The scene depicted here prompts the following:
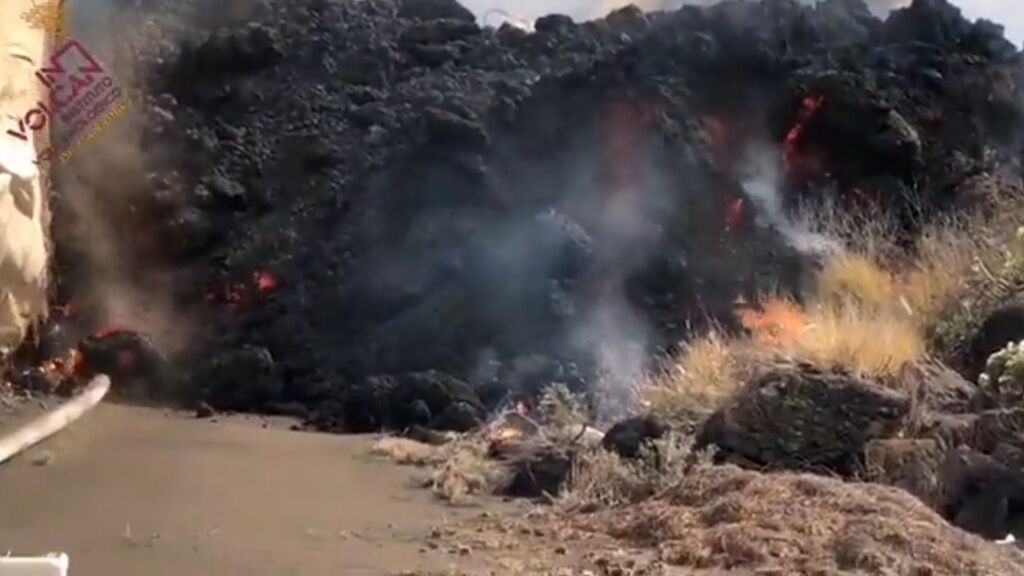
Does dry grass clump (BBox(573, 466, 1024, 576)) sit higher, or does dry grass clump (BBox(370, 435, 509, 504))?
dry grass clump (BBox(573, 466, 1024, 576))

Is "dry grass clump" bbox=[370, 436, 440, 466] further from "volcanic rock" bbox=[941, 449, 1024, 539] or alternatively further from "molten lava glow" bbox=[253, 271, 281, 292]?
"molten lava glow" bbox=[253, 271, 281, 292]

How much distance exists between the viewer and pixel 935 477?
6770 mm

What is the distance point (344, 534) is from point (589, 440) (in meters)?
2.27

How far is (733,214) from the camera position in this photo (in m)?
12.6

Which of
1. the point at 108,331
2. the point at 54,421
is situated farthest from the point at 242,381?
the point at 54,421

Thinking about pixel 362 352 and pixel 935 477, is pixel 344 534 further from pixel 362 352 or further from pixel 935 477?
pixel 362 352

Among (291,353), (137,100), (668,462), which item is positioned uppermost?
(137,100)

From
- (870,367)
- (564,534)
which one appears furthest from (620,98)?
(564,534)

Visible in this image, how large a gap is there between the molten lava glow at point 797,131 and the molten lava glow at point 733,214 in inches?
33.5

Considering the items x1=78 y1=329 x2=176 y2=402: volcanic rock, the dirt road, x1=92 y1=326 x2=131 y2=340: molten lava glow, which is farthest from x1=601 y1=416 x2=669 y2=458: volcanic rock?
x1=92 y1=326 x2=131 y2=340: molten lava glow

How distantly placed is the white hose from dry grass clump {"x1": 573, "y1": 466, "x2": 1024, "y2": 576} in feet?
10.2

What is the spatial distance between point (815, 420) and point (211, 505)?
3.06 m

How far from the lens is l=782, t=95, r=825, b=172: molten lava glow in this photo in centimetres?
1319

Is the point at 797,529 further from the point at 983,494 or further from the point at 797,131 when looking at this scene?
the point at 797,131
